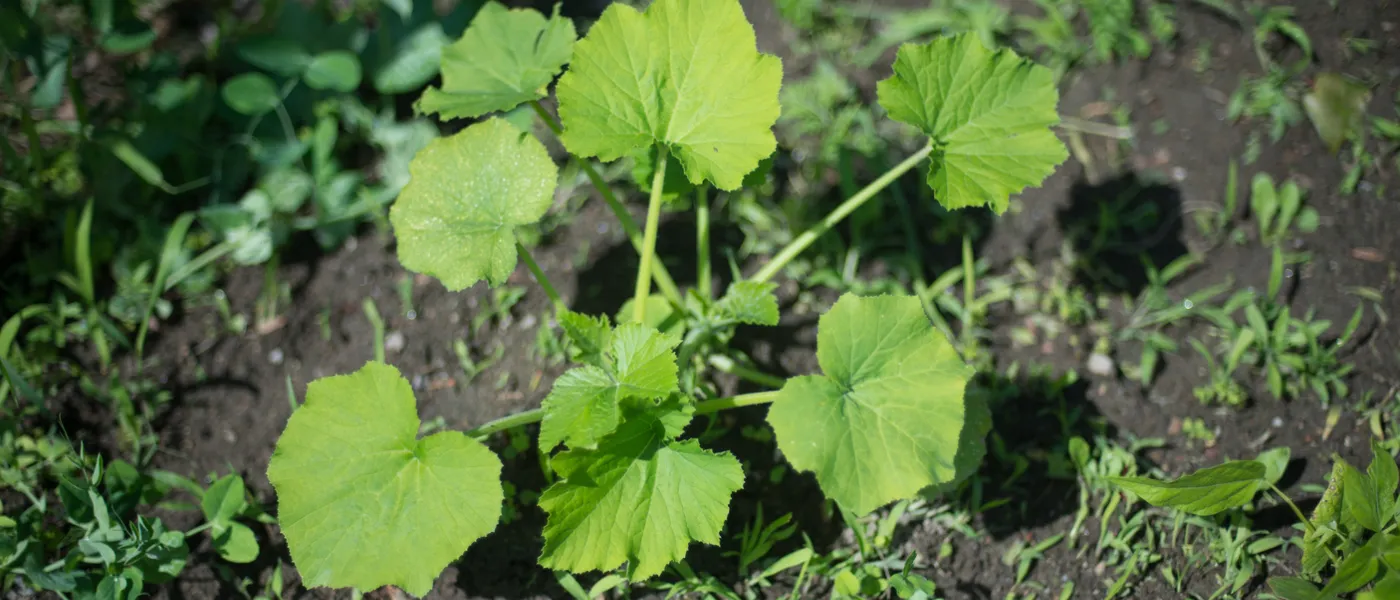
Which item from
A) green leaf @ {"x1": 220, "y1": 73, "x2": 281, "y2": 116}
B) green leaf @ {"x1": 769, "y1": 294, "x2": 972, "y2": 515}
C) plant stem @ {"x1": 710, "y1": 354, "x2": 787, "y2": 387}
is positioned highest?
green leaf @ {"x1": 769, "y1": 294, "x2": 972, "y2": 515}

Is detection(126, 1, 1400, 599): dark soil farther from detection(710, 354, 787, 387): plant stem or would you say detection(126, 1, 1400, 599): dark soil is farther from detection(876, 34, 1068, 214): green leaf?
detection(876, 34, 1068, 214): green leaf

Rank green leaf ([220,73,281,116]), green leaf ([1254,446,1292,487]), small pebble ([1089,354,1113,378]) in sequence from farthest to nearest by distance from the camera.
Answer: green leaf ([220,73,281,116])
small pebble ([1089,354,1113,378])
green leaf ([1254,446,1292,487])

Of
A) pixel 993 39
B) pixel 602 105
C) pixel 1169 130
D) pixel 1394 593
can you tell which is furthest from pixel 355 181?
pixel 1394 593

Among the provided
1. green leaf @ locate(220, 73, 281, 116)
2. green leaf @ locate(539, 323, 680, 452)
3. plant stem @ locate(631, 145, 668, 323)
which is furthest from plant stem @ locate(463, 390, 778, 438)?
green leaf @ locate(220, 73, 281, 116)

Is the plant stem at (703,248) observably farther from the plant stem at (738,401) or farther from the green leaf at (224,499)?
the green leaf at (224,499)

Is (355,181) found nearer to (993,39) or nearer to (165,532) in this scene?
(165,532)

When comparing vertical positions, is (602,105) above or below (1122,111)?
above

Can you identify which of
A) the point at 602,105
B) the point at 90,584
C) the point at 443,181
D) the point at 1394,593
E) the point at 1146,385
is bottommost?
the point at 90,584

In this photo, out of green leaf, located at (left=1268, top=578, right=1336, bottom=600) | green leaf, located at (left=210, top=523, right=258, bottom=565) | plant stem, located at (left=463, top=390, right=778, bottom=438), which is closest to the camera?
green leaf, located at (left=1268, top=578, right=1336, bottom=600)
